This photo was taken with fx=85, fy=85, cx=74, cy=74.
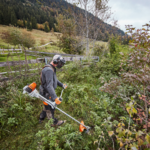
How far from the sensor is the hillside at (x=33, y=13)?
18.5ft

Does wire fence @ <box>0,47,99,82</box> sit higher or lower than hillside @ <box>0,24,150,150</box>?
higher

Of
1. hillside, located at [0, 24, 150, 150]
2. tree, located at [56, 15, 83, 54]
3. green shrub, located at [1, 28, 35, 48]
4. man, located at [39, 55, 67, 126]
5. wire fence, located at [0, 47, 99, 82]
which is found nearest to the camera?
hillside, located at [0, 24, 150, 150]

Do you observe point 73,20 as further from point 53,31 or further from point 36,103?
point 36,103

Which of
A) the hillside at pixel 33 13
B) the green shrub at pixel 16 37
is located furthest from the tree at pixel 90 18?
the green shrub at pixel 16 37

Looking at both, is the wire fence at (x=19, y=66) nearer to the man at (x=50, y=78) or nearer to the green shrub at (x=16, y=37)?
the green shrub at (x=16, y=37)

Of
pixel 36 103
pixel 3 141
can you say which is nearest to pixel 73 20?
pixel 36 103

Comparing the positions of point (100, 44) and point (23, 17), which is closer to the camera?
point (23, 17)

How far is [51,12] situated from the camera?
9125mm

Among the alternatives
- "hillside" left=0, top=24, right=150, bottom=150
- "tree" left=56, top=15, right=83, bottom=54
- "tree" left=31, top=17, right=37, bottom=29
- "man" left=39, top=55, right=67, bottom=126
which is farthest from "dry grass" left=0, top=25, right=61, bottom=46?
"man" left=39, top=55, right=67, bottom=126

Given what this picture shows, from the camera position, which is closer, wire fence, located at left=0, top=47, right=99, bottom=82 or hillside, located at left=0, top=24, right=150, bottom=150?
hillside, located at left=0, top=24, right=150, bottom=150

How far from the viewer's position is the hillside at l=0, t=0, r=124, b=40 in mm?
5629

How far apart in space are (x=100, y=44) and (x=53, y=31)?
6.05 metres

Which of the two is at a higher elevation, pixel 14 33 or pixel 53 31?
pixel 53 31

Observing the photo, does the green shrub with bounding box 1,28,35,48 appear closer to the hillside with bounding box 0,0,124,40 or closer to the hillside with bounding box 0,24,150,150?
the hillside with bounding box 0,0,124,40
